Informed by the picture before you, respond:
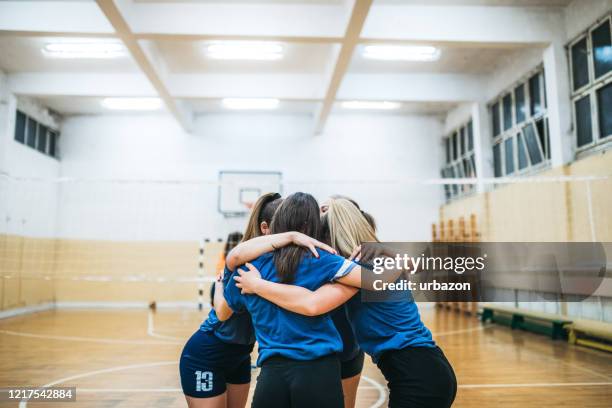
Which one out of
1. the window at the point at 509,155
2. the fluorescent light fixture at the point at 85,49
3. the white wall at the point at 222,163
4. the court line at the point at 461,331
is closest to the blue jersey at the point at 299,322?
the court line at the point at 461,331

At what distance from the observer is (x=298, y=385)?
4.66 feet

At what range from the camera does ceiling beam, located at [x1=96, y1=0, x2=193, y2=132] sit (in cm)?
634

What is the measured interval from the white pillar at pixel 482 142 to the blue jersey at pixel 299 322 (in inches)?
365

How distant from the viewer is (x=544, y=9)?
7.51 meters

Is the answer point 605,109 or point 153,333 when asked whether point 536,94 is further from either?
point 153,333

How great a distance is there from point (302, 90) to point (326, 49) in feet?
4.30

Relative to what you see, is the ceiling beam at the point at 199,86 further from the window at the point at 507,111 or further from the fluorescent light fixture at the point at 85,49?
the window at the point at 507,111

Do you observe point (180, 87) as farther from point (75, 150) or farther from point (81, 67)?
point (75, 150)

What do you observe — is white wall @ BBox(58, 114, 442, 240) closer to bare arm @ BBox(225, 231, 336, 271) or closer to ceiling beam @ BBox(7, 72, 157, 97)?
ceiling beam @ BBox(7, 72, 157, 97)

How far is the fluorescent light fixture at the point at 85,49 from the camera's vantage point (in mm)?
8367

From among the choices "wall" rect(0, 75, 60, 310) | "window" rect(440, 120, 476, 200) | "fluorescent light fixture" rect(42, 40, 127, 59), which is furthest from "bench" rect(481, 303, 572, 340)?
"wall" rect(0, 75, 60, 310)

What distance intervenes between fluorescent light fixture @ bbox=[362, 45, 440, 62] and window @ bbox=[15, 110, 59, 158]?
24.7 ft

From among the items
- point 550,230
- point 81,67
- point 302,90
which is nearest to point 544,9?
point 550,230

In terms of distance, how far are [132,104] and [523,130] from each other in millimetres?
8611
